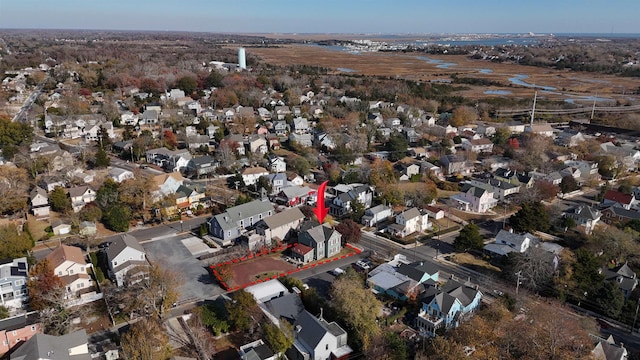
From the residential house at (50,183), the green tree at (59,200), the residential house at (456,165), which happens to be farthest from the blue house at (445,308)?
the residential house at (50,183)

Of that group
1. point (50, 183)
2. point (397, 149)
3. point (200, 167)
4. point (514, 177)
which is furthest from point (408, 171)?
point (50, 183)

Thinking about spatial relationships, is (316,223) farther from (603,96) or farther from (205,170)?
(603,96)

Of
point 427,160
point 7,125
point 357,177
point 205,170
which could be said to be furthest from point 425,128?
point 7,125

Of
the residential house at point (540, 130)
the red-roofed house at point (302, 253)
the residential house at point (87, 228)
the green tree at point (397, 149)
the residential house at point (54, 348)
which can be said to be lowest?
the red-roofed house at point (302, 253)

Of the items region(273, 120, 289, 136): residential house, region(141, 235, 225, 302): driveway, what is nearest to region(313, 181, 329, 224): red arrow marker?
region(141, 235, 225, 302): driveway

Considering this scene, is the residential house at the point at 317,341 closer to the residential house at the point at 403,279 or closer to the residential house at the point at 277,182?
the residential house at the point at 403,279
